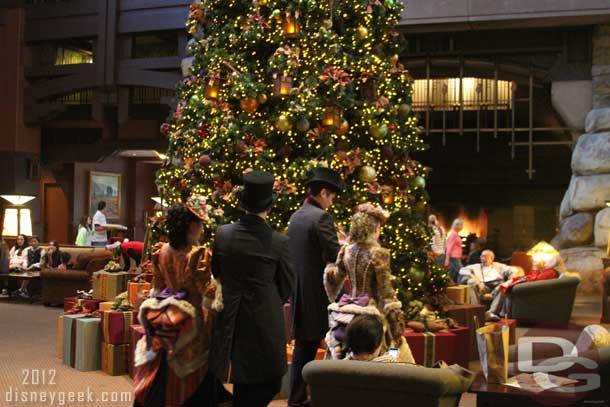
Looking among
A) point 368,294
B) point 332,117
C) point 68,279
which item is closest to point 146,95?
point 68,279

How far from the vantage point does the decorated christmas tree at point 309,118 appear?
7.07 metres

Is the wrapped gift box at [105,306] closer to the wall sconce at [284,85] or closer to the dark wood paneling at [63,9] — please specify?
the wall sconce at [284,85]

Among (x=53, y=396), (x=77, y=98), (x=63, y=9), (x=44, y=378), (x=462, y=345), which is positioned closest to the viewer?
(x=53, y=396)

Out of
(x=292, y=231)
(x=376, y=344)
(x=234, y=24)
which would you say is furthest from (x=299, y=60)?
(x=376, y=344)

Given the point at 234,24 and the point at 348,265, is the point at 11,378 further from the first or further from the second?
the point at 234,24

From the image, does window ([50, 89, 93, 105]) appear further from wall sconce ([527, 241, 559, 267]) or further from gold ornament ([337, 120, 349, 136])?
gold ornament ([337, 120, 349, 136])

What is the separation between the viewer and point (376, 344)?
346cm

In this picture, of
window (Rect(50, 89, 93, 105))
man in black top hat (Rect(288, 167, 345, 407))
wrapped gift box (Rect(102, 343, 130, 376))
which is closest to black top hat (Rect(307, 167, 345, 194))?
man in black top hat (Rect(288, 167, 345, 407))

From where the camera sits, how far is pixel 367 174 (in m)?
7.05

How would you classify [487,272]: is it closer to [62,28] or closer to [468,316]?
[468,316]

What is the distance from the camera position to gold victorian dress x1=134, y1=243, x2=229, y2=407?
151 inches

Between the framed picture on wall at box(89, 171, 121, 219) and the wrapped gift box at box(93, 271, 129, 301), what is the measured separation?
10806 mm

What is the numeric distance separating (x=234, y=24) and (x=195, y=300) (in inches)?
170

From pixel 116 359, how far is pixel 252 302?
3.12 meters
